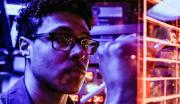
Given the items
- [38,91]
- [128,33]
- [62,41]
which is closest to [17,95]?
A: [38,91]

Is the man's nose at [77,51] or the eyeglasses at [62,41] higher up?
the eyeglasses at [62,41]

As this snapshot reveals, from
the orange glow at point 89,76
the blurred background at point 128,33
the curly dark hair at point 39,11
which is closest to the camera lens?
the curly dark hair at point 39,11

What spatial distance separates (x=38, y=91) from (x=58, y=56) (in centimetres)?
25

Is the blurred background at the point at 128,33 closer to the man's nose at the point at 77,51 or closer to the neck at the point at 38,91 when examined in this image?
the neck at the point at 38,91

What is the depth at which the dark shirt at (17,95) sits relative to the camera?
216cm

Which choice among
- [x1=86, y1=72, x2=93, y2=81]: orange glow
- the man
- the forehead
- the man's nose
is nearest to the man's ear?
the man

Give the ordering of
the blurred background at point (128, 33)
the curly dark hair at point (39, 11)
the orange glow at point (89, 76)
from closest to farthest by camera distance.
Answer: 1. the curly dark hair at point (39, 11)
2. the blurred background at point (128, 33)
3. the orange glow at point (89, 76)

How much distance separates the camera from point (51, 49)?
7.14 ft

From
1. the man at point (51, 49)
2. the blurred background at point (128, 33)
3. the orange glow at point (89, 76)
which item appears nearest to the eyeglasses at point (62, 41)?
the man at point (51, 49)

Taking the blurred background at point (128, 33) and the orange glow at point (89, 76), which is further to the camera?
the orange glow at point (89, 76)

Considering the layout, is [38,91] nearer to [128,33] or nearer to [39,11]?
[39,11]

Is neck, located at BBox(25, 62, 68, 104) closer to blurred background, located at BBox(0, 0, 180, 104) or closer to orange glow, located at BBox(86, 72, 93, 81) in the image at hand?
blurred background, located at BBox(0, 0, 180, 104)

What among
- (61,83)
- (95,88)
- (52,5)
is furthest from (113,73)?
(52,5)

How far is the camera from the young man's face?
85.7 inches
